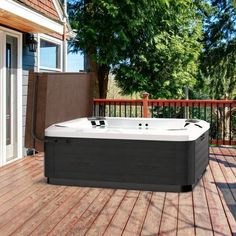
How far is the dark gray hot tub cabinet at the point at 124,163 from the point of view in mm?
4129

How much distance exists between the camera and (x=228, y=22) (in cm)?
1468

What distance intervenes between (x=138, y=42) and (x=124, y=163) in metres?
6.81

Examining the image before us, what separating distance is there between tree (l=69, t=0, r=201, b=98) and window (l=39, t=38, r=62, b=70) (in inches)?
94.1

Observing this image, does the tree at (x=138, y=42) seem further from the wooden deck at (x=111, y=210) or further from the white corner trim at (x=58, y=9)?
the wooden deck at (x=111, y=210)

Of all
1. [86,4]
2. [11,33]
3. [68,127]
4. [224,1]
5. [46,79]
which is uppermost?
[224,1]

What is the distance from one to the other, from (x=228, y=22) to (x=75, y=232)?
13.3m

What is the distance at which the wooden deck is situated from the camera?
3029mm

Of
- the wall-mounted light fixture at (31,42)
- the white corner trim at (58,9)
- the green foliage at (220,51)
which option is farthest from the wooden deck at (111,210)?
the green foliage at (220,51)

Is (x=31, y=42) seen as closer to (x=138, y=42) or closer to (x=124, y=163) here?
(x=124, y=163)

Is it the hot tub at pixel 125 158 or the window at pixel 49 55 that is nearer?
the hot tub at pixel 125 158

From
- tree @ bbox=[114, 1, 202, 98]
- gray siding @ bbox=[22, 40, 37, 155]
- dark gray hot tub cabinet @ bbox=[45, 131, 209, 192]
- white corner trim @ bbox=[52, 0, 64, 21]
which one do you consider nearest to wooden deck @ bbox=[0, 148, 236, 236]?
dark gray hot tub cabinet @ bbox=[45, 131, 209, 192]

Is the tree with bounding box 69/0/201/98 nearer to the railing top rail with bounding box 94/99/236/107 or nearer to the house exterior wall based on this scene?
the railing top rail with bounding box 94/99/236/107

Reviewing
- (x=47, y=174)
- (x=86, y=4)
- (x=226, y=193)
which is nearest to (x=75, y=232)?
(x=47, y=174)

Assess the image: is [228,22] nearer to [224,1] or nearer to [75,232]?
[224,1]
